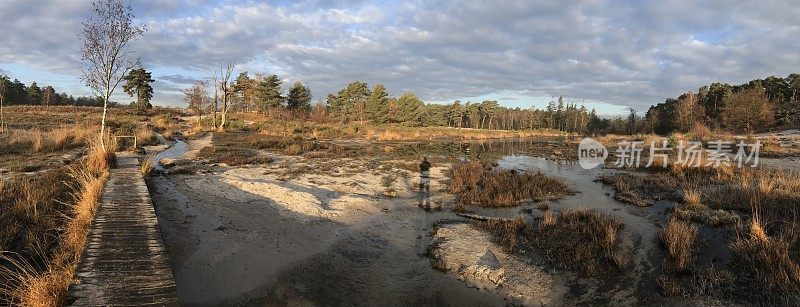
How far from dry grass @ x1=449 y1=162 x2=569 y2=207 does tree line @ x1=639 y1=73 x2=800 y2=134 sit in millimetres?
44953

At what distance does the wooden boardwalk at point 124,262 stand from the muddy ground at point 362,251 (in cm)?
83

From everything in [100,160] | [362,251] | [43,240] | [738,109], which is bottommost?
[362,251]

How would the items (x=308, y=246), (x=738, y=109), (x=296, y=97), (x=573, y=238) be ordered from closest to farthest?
(x=308, y=246) → (x=573, y=238) → (x=738, y=109) → (x=296, y=97)

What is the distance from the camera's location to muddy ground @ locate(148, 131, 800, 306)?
6.78 m

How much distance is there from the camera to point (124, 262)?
18.6 ft

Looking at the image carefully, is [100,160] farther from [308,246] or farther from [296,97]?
[296,97]

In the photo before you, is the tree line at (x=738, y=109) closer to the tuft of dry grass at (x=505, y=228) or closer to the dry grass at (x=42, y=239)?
the tuft of dry grass at (x=505, y=228)

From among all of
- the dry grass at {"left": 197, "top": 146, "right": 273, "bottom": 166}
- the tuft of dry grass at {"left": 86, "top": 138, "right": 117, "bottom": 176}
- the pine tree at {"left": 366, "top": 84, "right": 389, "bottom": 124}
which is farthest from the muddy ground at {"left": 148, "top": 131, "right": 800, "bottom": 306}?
the pine tree at {"left": 366, "top": 84, "right": 389, "bottom": 124}

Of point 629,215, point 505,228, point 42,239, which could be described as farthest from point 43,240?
point 629,215

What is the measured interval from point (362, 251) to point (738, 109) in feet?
179

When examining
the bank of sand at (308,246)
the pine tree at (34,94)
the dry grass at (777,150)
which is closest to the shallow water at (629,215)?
the bank of sand at (308,246)

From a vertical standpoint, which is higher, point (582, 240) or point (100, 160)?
point (100, 160)

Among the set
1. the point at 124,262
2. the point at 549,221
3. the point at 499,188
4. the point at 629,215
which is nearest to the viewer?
the point at 124,262

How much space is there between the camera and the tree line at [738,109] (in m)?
45.8
